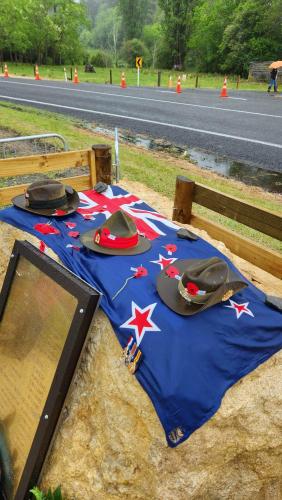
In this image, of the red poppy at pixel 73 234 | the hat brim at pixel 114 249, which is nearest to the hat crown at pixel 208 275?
the hat brim at pixel 114 249

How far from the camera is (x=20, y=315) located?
2627 millimetres

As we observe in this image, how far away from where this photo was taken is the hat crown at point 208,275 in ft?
7.33

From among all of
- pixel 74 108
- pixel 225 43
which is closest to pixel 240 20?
pixel 225 43

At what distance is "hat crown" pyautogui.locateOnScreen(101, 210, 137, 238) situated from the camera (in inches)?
114

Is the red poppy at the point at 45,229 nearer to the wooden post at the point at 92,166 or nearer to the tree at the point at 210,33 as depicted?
the wooden post at the point at 92,166

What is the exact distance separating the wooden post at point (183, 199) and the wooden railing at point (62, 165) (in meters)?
1.39

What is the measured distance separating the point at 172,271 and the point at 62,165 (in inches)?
117

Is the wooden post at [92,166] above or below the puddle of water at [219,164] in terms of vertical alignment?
above

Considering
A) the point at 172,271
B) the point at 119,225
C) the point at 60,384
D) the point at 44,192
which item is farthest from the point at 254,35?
the point at 60,384

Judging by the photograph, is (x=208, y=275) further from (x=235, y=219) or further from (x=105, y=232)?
(x=235, y=219)

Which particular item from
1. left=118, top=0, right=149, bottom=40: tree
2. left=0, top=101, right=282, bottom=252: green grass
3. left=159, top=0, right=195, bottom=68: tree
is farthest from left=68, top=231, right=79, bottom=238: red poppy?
left=118, top=0, right=149, bottom=40: tree

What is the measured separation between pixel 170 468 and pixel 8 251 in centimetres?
245

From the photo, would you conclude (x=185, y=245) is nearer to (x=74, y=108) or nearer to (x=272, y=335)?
(x=272, y=335)

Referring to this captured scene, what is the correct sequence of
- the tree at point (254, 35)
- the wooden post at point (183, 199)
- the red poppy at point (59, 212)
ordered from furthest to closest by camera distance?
the tree at point (254, 35) → the wooden post at point (183, 199) → the red poppy at point (59, 212)
